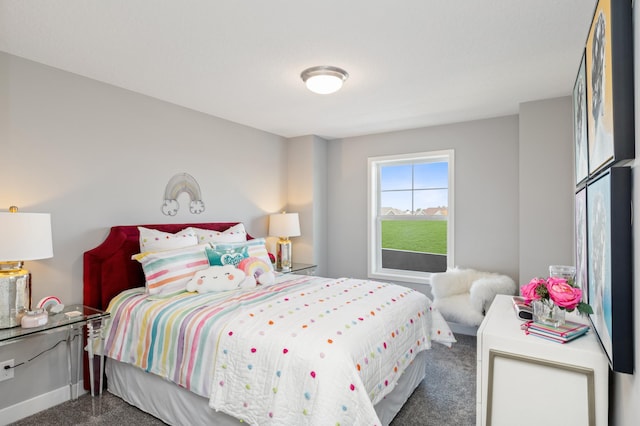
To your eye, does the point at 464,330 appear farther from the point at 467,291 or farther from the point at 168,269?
the point at 168,269

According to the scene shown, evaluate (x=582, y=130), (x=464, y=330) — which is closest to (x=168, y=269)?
(x=582, y=130)

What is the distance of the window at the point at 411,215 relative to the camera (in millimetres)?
4410

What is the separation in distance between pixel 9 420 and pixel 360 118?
393cm

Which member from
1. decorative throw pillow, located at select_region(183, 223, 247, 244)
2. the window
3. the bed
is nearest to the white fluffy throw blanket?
the window

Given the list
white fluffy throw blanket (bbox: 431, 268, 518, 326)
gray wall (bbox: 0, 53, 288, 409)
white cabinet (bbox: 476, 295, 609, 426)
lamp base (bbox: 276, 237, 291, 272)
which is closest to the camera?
white cabinet (bbox: 476, 295, 609, 426)

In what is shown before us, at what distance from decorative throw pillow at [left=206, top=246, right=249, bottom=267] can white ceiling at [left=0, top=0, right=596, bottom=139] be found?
4.65 feet

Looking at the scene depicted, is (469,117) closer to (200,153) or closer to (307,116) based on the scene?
(307,116)

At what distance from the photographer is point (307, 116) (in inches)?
155

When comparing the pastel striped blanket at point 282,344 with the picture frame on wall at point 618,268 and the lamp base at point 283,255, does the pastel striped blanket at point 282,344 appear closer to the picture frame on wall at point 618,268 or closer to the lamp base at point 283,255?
the picture frame on wall at point 618,268

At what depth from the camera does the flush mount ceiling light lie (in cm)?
263

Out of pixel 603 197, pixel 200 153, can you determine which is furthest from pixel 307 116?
pixel 603 197

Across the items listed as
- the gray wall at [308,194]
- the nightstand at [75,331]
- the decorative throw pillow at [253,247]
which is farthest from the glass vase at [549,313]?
the gray wall at [308,194]

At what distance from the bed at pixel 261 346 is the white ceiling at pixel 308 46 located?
1.42 m

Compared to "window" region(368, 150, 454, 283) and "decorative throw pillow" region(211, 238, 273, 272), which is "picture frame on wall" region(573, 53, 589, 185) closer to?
"window" region(368, 150, 454, 283)
